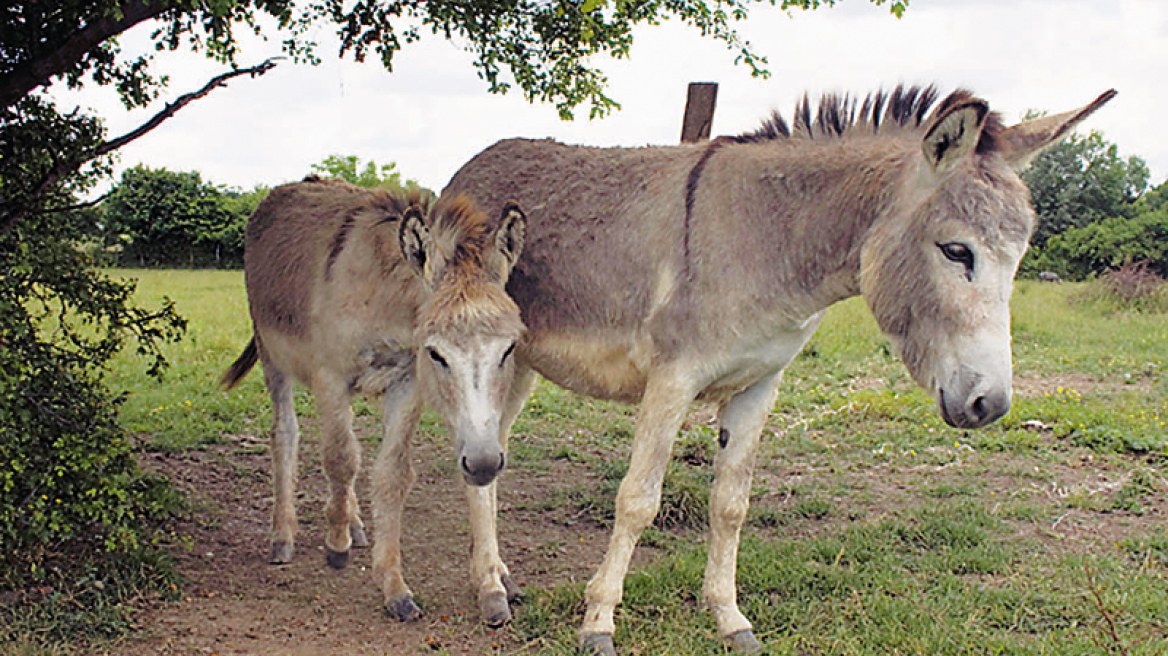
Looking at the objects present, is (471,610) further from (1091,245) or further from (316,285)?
(1091,245)

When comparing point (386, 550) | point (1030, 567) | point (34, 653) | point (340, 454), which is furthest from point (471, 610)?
point (1030, 567)

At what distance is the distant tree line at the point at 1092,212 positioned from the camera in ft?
86.4

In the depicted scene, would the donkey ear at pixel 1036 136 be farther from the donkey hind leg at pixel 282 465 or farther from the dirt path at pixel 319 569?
the donkey hind leg at pixel 282 465

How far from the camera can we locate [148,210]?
32.2 metres

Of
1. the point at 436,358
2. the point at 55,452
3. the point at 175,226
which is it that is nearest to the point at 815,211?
the point at 436,358

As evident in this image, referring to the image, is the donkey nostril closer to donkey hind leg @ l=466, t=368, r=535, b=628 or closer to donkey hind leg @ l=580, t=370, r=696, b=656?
donkey hind leg @ l=580, t=370, r=696, b=656

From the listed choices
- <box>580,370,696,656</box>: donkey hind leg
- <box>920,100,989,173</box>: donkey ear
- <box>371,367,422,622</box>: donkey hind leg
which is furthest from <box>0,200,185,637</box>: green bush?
<box>920,100,989,173</box>: donkey ear

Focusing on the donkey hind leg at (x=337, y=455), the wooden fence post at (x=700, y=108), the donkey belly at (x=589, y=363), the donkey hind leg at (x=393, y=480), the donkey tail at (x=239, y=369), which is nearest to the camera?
the donkey belly at (x=589, y=363)

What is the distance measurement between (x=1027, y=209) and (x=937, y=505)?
305cm

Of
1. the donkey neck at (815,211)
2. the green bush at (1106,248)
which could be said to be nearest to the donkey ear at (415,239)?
the donkey neck at (815,211)

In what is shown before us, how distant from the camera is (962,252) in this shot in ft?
10.5

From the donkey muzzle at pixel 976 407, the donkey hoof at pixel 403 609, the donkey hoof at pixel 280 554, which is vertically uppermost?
the donkey muzzle at pixel 976 407

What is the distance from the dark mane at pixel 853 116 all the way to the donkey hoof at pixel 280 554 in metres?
3.14

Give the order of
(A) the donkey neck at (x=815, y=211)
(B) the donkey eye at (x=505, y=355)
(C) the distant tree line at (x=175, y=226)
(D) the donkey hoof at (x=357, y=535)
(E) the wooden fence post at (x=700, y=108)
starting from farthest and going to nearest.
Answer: (C) the distant tree line at (x=175, y=226) → (E) the wooden fence post at (x=700, y=108) → (D) the donkey hoof at (x=357, y=535) → (B) the donkey eye at (x=505, y=355) → (A) the donkey neck at (x=815, y=211)
